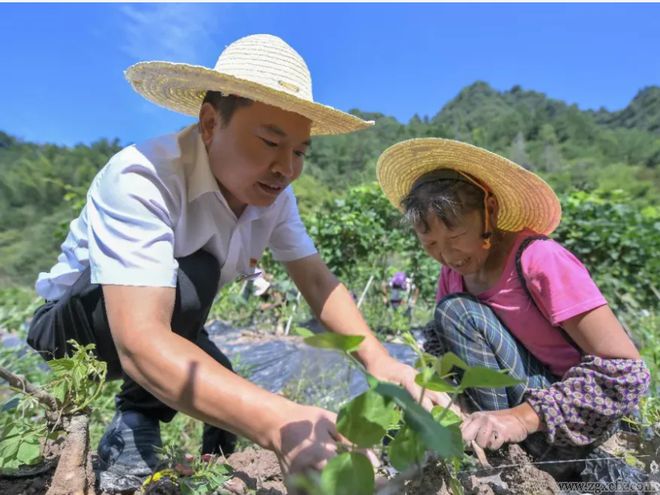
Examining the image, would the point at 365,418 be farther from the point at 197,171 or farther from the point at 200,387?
the point at 197,171

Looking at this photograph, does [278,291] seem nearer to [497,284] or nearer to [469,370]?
[497,284]

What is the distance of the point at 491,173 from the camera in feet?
5.59

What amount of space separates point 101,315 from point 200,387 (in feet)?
2.32

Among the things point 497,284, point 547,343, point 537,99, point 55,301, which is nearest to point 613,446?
point 547,343

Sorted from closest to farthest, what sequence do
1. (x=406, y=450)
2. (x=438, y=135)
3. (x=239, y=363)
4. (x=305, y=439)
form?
(x=406, y=450)
(x=305, y=439)
(x=239, y=363)
(x=438, y=135)

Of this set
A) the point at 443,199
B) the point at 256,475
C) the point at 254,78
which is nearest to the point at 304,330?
the point at 256,475

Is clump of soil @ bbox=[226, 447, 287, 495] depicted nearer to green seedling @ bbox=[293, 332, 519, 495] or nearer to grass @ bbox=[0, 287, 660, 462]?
grass @ bbox=[0, 287, 660, 462]

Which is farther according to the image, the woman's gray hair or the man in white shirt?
the woman's gray hair

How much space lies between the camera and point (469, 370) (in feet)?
1.74

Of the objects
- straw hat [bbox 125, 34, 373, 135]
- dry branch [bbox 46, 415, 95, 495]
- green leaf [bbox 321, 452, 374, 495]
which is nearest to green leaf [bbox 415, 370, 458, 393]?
green leaf [bbox 321, 452, 374, 495]

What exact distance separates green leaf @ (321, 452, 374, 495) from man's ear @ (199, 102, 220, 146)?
1070 millimetres

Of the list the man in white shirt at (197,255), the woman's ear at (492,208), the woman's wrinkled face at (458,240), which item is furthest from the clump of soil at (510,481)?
the woman's ear at (492,208)

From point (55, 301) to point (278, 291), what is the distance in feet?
13.7

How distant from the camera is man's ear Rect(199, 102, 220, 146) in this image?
1.42 metres
